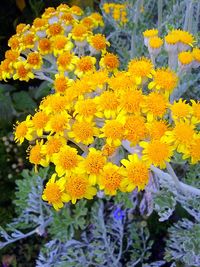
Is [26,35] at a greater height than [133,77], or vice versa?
[26,35]

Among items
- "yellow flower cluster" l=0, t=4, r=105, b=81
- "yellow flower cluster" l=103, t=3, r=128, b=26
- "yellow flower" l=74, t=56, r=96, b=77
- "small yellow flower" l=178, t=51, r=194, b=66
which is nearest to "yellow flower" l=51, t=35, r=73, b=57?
"yellow flower cluster" l=0, t=4, r=105, b=81

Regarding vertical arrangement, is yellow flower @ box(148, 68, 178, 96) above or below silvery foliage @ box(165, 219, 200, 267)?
above

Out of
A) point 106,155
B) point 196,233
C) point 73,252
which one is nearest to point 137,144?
point 106,155

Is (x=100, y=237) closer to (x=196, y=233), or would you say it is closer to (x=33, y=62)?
(x=196, y=233)

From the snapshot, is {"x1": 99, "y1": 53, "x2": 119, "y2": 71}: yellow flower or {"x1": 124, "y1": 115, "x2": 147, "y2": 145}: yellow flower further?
{"x1": 99, "y1": 53, "x2": 119, "y2": 71}: yellow flower

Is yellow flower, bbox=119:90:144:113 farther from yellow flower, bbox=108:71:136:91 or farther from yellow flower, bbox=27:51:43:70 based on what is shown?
yellow flower, bbox=27:51:43:70

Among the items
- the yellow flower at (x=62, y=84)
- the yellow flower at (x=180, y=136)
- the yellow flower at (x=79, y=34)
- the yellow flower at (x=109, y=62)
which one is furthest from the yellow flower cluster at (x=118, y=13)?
the yellow flower at (x=180, y=136)
